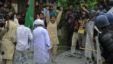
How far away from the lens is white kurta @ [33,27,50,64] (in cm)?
1191

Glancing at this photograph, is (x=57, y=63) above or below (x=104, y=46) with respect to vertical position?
below

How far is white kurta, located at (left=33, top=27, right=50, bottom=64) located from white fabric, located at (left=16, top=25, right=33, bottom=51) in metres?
1.07

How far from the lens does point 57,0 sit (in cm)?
2142

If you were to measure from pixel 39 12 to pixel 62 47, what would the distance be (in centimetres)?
210

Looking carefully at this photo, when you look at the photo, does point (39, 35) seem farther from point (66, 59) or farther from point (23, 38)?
point (66, 59)

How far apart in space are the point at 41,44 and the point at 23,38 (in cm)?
128

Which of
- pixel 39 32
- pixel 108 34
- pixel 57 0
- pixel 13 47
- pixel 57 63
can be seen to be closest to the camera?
pixel 108 34

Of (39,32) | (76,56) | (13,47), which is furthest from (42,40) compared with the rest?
(76,56)

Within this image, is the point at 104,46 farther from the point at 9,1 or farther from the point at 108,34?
the point at 9,1

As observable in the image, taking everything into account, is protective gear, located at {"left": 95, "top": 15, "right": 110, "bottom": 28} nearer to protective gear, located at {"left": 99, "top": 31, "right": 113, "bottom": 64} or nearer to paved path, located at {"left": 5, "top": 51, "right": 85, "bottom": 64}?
protective gear, located at {"left": 99, "top": 31, "right": 113, "bottom": 64}

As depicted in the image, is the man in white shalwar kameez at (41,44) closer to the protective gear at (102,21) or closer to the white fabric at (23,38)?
the white fabric at (23,38)

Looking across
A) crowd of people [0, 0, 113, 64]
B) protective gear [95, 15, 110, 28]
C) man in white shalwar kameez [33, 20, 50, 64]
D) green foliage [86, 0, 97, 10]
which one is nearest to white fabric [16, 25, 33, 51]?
crowd of people [0, 0, 113, 64]

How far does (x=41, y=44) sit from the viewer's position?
11.9 m

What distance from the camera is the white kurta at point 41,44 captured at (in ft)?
39.1
